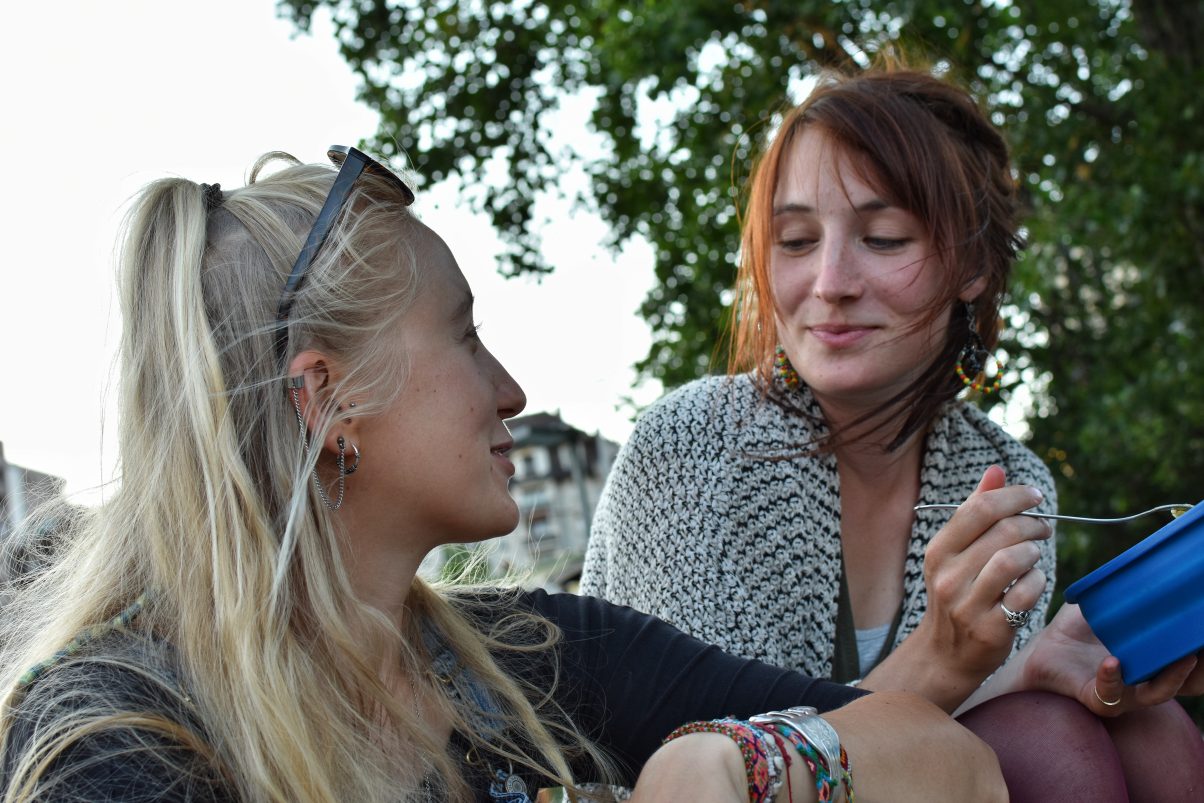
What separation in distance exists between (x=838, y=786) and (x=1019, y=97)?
431 cm

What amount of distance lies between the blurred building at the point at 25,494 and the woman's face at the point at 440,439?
548 mm

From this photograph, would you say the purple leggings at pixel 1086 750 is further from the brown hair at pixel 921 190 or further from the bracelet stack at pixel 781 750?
the brown hair at pixel 921 190

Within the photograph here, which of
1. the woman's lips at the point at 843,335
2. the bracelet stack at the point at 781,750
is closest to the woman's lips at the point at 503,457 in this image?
the bracelet stack at the point at 781,750

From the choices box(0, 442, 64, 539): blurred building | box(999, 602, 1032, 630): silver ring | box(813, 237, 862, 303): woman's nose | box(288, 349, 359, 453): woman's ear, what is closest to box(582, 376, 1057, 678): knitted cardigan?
box(813, 237, 862, 303): woman's nose

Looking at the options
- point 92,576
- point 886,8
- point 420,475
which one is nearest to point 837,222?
point 420,475

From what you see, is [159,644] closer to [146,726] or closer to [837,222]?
[146,726]

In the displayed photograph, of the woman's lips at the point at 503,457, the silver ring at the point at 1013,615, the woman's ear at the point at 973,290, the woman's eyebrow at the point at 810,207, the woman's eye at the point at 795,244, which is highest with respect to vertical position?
the woman's eyebrow at the point at 810,207

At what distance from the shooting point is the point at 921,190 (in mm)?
2496

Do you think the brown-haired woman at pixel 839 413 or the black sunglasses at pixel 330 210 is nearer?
the black sunglasses at pixel 330 210

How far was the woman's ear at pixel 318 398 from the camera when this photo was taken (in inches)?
65.6

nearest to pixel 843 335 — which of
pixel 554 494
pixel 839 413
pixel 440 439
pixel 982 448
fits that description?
pixel 839 413

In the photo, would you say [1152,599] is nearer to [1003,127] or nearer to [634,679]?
[634,679]

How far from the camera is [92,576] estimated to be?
5.33 ft

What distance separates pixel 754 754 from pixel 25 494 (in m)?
1.40
